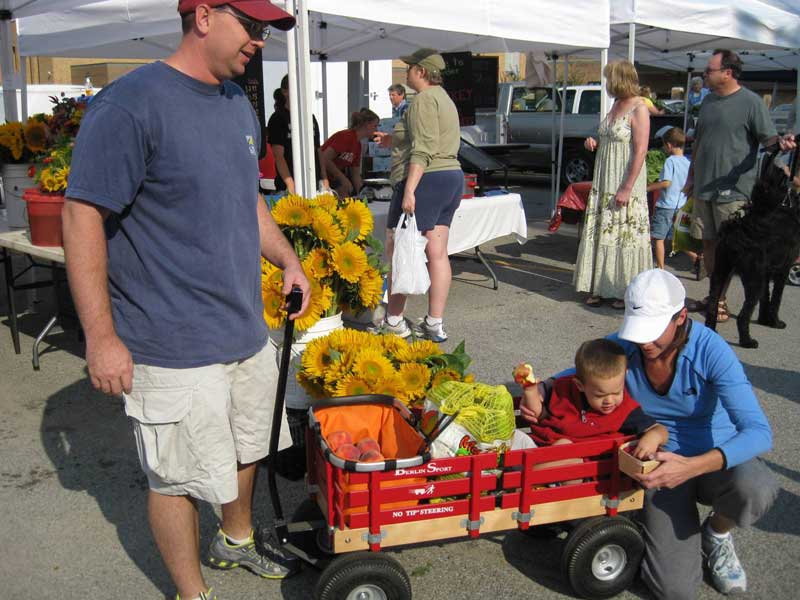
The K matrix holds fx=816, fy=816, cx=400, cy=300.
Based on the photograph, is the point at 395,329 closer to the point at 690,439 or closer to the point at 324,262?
the point at 324,262

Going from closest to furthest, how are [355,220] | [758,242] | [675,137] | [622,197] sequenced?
[355,220] < [758,242] < [622,197] < [675,137]

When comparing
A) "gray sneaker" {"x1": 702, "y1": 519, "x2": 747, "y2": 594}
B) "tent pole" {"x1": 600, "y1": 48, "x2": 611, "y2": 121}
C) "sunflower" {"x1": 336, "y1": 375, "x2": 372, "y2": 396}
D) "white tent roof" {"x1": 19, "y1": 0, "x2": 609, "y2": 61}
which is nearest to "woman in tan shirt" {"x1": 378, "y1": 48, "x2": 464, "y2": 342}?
"white tent roof" {"x1": 19, "y1": 0, "x2": 609, "y2": 61}

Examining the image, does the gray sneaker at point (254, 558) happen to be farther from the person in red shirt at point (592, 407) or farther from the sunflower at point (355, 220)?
the sunflower at point (355, 220)

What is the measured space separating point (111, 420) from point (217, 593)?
1777 millimetres

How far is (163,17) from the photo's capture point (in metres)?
6.16

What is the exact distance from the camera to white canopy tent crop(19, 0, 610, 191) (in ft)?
16.5

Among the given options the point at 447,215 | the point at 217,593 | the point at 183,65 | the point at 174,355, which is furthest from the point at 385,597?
the point at 447,215

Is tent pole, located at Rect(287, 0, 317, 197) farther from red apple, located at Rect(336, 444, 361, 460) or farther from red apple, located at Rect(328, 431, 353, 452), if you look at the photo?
red apple, located at Rect(336, 444, 361, 460)

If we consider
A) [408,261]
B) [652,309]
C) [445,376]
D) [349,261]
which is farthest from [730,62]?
[652,309]

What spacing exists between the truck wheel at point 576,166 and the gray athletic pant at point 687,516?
13.0 metres

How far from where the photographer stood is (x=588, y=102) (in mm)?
16344

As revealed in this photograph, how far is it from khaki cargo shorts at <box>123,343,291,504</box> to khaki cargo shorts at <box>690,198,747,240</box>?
15.3 feet

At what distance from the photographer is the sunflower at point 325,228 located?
4070mm

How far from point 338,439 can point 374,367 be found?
55cm
